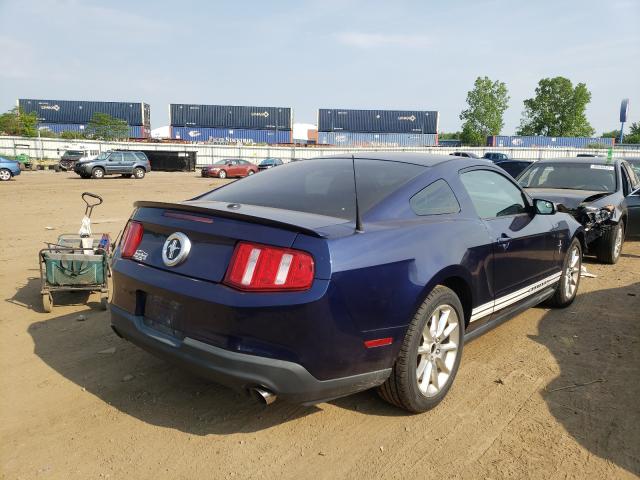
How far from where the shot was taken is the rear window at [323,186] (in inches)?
112

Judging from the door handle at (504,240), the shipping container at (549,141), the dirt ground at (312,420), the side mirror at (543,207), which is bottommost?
the dirt ground at (312,420)

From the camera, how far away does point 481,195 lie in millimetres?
3551

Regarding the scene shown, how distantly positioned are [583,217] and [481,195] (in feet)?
11.7

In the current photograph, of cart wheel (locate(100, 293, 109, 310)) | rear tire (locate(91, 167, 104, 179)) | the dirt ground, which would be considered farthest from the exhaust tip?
rear tire (locate(91, 167, 104, 179))

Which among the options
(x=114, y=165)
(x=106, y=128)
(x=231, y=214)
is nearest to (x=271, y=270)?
(x=231, y=214)

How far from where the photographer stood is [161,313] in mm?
2586

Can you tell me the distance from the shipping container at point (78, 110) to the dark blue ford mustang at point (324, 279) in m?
70.6

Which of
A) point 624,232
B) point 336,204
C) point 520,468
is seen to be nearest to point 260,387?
point 336,204

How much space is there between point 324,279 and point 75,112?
246 feet

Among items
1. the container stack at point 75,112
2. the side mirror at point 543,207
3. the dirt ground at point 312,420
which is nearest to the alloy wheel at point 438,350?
the dirt ground at point 312,420

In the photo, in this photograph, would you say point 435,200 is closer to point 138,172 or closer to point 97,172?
point 97,172

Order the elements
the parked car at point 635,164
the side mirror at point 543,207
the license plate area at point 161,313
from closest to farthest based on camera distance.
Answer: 1. the license plate area at point 161,313
2. the side mirror at point 543,207
3. the parked car at point 635,164

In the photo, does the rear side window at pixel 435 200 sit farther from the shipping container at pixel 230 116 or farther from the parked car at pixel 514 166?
the shipping container at pixel 230 116

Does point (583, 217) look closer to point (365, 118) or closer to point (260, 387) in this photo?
point (260, 387)
